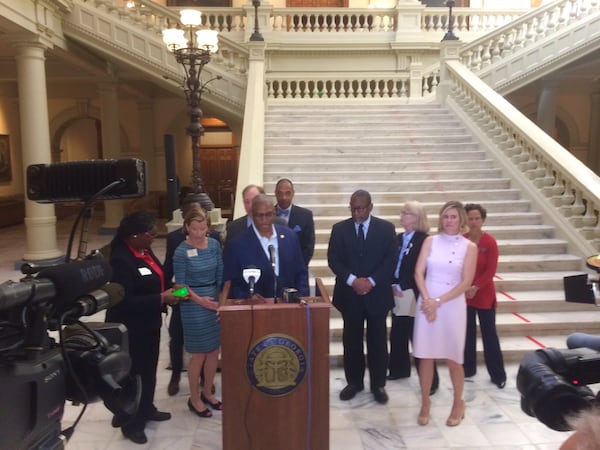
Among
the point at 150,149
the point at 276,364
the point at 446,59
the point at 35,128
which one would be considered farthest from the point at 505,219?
the point at 150,149

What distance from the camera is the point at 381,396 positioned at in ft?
13.4

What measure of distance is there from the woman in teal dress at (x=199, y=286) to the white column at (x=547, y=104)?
11.4 meters

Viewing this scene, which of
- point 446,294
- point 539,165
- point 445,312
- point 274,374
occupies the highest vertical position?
point 539,165

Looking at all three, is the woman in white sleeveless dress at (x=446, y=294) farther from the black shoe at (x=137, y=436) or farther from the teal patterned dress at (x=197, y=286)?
the black shoe at (x=137, y=436)

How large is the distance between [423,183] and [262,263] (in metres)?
5.10

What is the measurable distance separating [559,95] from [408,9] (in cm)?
673

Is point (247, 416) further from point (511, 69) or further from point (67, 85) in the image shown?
point (67, 85)

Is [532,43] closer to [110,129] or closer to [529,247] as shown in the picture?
[529,247]

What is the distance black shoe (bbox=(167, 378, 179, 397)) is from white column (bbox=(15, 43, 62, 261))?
5.80 m

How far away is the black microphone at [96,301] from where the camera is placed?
1.82 meters

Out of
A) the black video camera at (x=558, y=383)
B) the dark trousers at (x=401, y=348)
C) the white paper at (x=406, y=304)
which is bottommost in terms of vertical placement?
the dark trousers at (x=401, y=348)

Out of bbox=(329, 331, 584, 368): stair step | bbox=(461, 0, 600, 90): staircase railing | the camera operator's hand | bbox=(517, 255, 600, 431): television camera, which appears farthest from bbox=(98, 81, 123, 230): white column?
bbox=(517, 255, 600, 431): television camera

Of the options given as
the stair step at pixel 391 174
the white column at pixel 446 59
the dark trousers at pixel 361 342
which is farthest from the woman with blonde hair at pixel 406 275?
the white column at pixel 446 59

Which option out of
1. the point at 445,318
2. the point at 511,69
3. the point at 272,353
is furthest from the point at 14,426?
the point at 511,69
